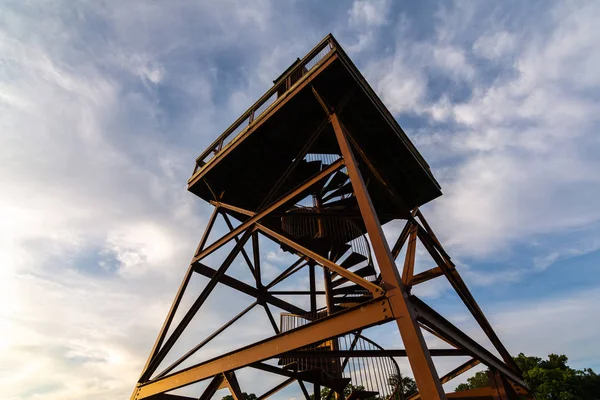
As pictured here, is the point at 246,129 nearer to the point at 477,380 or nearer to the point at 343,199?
the point at 343,199

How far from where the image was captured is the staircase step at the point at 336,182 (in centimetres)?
1020

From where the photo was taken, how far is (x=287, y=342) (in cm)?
474

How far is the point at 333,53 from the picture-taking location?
684cm

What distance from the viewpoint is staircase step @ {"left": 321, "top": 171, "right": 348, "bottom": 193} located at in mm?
10202

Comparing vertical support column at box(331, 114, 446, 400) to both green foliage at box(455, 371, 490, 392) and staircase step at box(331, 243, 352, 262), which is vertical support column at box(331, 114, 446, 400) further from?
green foliage at box(455, 371, 490, 392)

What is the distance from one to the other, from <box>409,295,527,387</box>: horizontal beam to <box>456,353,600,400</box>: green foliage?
147ft

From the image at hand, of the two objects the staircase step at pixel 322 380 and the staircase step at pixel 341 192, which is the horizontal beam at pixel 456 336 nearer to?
the staircase step at pixel 322 380

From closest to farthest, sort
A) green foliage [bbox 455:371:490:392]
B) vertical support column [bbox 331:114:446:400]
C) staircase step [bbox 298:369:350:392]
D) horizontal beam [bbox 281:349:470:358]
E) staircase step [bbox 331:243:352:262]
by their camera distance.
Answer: vertical support column [bbox 331:114:446:400] < horizontal beam [bbox 281:349:470:358] < staircase step [bbox 298:369:350:392] < staircase step [bbox 331:243:352:262] < green foliage [bbox 455:371:490:392]

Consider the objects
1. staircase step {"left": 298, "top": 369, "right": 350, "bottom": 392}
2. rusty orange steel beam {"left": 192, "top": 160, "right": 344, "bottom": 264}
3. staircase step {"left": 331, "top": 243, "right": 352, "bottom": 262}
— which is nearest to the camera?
rusty orange steel beam {"left": 192, "top": 160, "right": 344, "bottom": 264}

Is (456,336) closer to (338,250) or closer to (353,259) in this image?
(353,259)

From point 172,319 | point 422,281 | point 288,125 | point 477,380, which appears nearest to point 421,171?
point 422,281

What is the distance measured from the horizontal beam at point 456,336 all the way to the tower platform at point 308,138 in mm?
2843

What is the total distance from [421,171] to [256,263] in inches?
217

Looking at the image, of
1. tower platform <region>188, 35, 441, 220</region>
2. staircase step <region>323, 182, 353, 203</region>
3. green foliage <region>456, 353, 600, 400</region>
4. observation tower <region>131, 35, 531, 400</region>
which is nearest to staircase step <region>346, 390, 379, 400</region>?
observation tower <region>131, 35, 531, 400</region>
